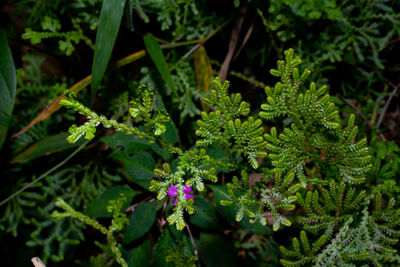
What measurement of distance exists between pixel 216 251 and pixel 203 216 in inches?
8.7

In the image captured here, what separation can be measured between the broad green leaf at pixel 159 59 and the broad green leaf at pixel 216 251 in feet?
2.56

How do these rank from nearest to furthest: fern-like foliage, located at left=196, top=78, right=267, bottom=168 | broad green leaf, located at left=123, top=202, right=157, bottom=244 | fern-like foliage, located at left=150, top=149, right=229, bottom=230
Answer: fern-like foliage, located at left=150, top=149, right=229, bottom=230
fern-like foliage, located at left=196, top=78, right=267, bottom=168
broad green leaf, located at left=123, top=202, right=157, bottom=244

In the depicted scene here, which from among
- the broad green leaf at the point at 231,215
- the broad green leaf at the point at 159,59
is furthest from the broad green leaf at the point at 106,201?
the broad green leaf at the point at 159,59

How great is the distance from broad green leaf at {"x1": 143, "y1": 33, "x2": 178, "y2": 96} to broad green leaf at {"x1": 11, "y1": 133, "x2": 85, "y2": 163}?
0.60m

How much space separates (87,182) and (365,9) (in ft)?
6.46

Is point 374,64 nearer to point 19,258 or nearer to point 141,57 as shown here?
point 141,57

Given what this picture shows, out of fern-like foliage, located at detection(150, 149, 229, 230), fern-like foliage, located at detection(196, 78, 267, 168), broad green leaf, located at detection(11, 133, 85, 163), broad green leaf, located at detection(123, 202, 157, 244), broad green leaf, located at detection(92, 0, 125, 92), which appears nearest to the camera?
fern-like foliage, located at detection(150, 149, 229, 230)

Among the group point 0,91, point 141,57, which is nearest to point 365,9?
point 141,57

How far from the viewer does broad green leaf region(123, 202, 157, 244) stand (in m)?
1.38

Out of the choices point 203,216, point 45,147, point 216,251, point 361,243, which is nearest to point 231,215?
point 203,216

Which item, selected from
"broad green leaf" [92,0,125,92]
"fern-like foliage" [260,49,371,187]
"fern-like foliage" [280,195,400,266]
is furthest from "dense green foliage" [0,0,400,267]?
"fern-like foliage" [260,49,371,187]

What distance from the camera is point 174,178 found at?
897 millimetres

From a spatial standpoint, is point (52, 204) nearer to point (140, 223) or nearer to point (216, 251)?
point (140, 223)

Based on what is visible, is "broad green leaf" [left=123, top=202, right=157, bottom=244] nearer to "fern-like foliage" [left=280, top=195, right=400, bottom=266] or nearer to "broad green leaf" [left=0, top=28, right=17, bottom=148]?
"fern-like foliage" [left=280, top=195, right=400, bottom=266]
